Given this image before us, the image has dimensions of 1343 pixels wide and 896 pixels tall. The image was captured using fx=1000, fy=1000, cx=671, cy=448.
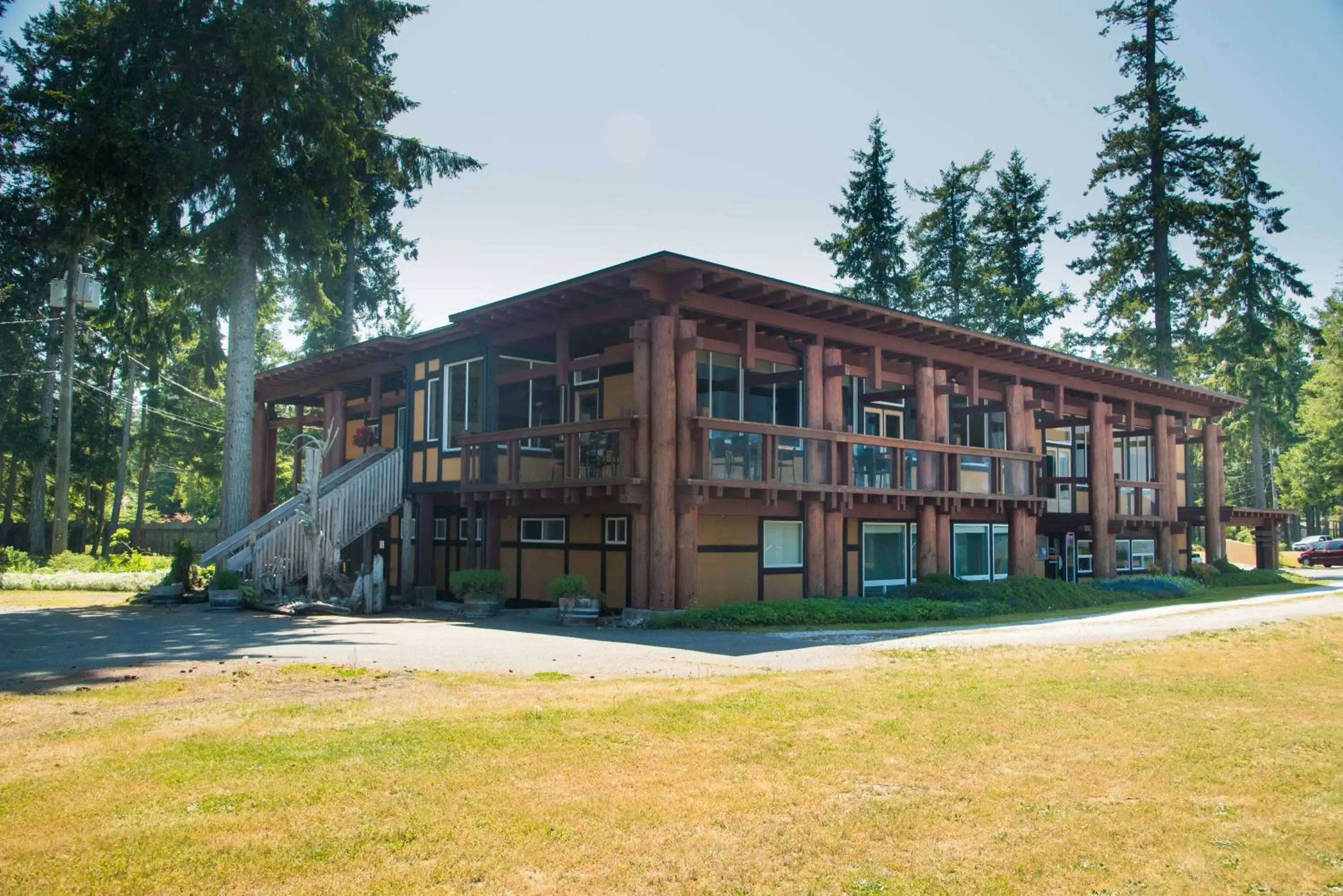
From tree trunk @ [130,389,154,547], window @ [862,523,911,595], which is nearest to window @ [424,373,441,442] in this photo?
window @ [862,523,911,595]

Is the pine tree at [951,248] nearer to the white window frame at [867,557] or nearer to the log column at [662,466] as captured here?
the white window frame at [867,557]

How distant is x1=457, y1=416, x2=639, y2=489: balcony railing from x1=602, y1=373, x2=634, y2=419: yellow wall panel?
1.22 metres

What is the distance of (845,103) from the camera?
18.1 meters

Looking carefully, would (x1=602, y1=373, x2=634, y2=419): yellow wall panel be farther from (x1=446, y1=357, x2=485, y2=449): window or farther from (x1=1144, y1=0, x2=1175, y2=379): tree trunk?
(x1=1144, y1=0, x2=1175, y2=379): tree trunk

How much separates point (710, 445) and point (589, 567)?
4.42 meters

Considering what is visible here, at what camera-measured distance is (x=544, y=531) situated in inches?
893

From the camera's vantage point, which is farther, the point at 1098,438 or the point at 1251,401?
the point at 1251,401

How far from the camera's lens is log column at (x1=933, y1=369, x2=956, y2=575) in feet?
77.3

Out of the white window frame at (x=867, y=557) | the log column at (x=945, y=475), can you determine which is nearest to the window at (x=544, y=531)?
the white window frame at (x=867, y=557)

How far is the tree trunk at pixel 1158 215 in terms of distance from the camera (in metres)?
42.0

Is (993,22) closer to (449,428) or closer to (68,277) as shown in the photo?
(449,428)

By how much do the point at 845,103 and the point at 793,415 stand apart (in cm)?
724

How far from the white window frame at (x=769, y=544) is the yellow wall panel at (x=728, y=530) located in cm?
19

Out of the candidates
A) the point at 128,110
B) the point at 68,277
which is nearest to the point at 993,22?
the point at 128,110
